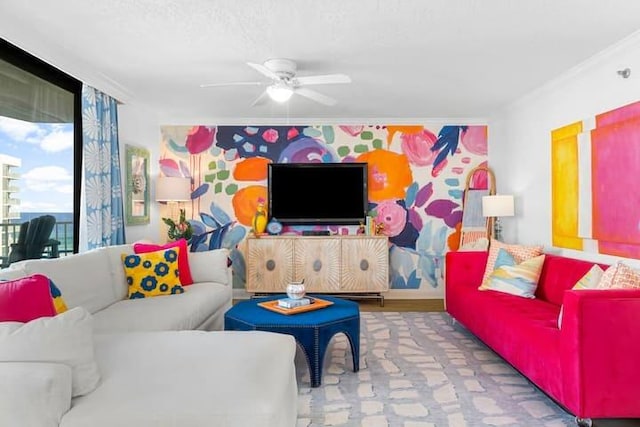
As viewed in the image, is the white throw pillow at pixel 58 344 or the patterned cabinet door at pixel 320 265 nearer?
the white throw pillow at pixel 58 344

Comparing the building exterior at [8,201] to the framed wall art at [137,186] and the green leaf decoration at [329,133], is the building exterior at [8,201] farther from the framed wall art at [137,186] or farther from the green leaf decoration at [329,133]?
the green leaf decoration at [329,133]

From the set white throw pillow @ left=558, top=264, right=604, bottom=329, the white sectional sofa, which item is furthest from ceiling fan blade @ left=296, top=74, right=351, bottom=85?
white throw pillow @ left=558, top=264, right=604, bottom=329

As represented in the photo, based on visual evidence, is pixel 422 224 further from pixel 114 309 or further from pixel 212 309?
pixel 114 309

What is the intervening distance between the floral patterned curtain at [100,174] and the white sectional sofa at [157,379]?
1072 mm

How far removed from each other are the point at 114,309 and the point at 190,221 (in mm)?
2706

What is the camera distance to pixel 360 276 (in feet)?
17.2

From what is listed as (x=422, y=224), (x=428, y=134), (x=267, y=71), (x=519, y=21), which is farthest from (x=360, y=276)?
(x=519, y=21)

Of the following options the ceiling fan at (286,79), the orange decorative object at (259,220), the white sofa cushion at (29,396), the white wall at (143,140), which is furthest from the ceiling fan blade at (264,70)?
the orange decorative object at (259,220)

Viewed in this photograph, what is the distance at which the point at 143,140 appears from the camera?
16.8 feet

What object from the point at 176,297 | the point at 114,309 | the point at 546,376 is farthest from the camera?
the point at 176,297

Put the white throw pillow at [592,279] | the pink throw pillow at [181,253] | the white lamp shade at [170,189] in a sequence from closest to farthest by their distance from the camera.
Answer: the white throw pillow at [592,279] < the pink throw pillow at [181,253] < the white lamp shade at [170,189]

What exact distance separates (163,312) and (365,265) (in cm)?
279

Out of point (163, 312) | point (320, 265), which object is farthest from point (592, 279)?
point (320, 265)

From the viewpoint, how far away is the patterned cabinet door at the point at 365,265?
5223 millimetres
